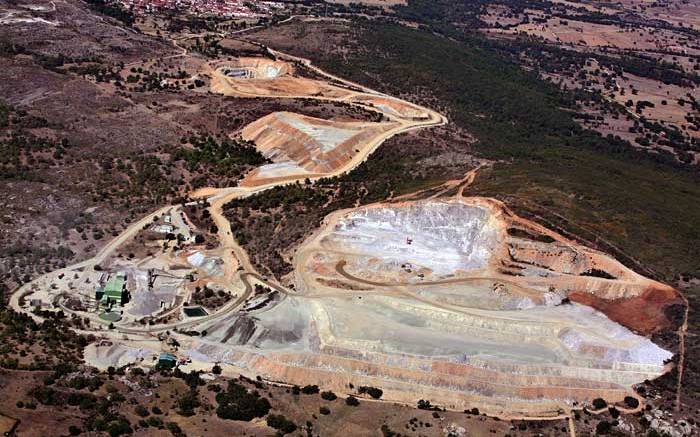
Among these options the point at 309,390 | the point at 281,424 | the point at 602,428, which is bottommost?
the point at 309,390

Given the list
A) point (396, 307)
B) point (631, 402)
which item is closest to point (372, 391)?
point (396, 307)

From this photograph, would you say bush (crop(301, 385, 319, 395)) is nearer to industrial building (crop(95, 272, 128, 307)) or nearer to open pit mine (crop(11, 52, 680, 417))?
open pit mine (crop(11, 52, 680, 417))

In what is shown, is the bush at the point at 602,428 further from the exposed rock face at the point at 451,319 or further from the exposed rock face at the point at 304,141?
the exposed rock face at the point at 304,141

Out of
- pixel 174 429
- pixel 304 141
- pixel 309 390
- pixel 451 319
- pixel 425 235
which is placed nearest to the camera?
pixel 174 429

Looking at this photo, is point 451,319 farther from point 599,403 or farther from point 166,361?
point 166,361

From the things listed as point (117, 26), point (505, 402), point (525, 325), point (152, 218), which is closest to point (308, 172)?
point (152, 218)

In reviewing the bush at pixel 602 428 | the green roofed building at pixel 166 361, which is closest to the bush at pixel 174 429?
the green roofed building at pixel 166 361

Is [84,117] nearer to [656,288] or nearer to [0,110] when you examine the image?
[0,110]

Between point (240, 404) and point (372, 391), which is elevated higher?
point (240, 404)

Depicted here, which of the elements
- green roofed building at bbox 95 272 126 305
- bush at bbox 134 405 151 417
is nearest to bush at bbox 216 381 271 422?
bush at bbox 134 405 151 417
